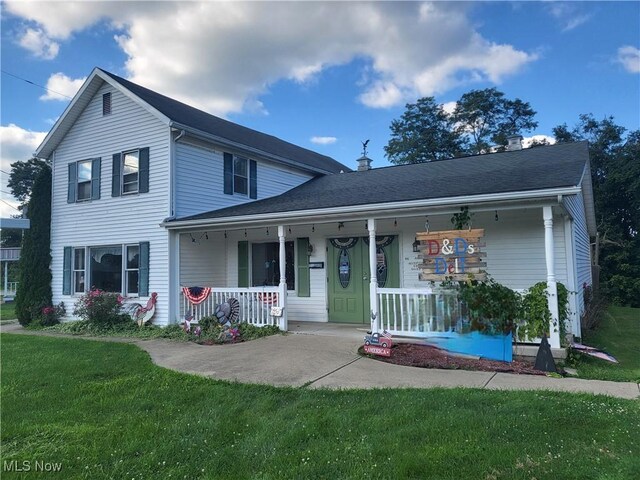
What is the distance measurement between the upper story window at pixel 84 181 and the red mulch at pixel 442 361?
9709 millimetres

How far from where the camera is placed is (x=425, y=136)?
95.5ft

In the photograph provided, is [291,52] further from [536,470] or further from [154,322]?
[536,470]

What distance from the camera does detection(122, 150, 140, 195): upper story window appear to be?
1116cm

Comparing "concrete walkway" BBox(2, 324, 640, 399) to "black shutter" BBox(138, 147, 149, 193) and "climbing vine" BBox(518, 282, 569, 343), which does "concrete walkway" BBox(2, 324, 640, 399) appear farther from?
"black shutter" BBox(138, 147, 149, 193)

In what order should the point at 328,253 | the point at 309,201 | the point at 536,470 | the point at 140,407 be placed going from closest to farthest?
the point at 536,470 → the point at 140,407 → the point at 309,201 → the point at 328,253

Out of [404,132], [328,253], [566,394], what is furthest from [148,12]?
[404,132]

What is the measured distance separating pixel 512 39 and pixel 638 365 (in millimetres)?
9226

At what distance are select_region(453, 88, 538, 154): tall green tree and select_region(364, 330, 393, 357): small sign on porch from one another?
2451 cm

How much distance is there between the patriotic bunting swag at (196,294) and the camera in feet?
32.0

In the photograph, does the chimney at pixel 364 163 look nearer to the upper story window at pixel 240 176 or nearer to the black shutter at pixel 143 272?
the upper story window at pixel 240 176

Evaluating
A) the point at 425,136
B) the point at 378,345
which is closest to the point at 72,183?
the point at 378,345

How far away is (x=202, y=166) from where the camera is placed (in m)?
11.2

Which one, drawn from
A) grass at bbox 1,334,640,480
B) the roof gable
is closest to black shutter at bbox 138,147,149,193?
the roof gable

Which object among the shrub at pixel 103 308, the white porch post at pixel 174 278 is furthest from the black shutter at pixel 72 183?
the white porch post at pixel 174 278
